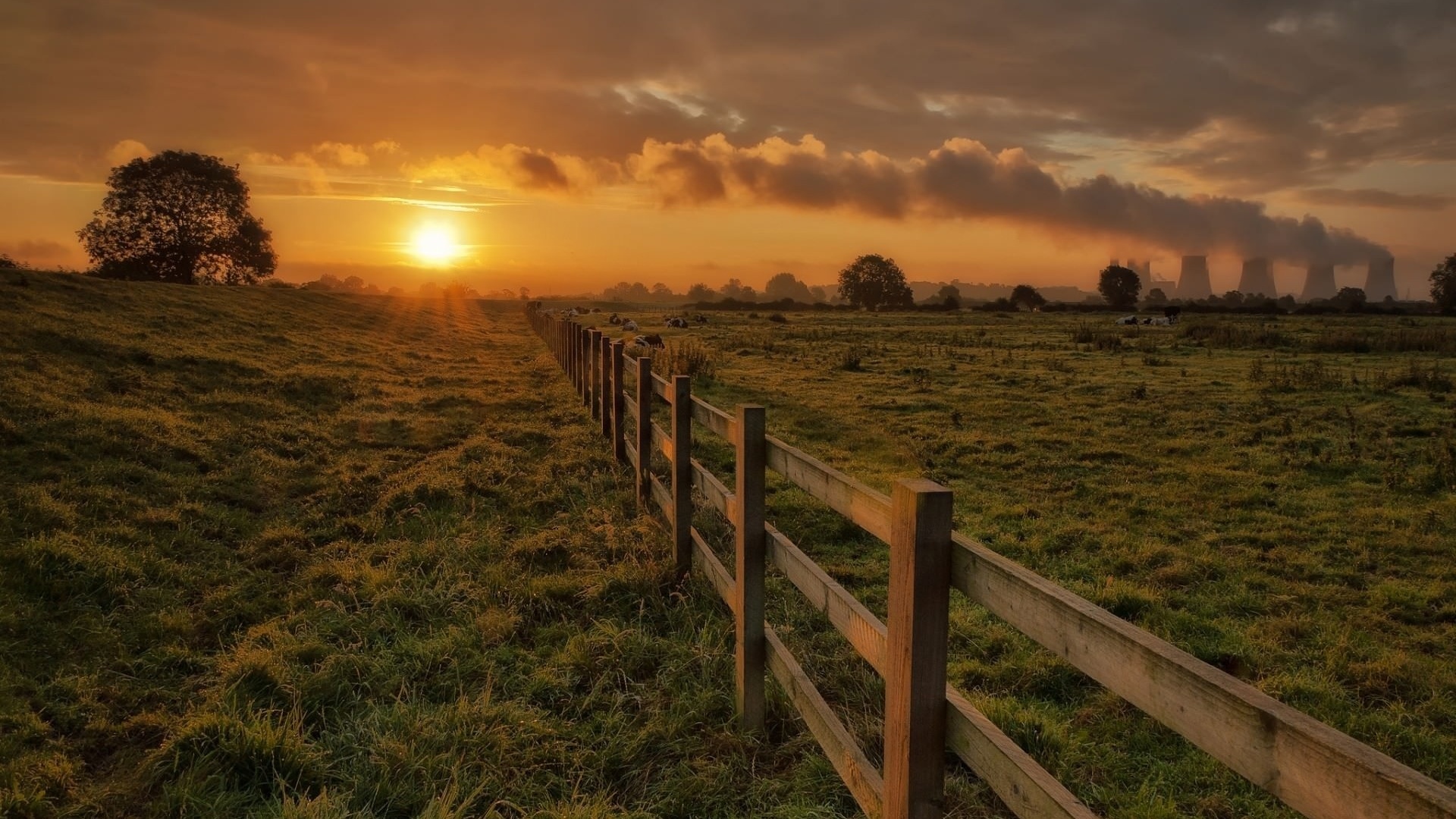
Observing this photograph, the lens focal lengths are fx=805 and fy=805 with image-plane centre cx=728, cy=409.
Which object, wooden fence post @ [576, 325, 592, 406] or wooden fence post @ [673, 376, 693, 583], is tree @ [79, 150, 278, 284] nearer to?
wooden fence post @ [576, 325, 592, 406]

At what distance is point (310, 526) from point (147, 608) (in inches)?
88.2

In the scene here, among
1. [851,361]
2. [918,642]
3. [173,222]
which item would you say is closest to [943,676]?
[918,642]

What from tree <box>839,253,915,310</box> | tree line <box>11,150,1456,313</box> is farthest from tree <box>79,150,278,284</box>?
tree <box>839,253,915,310</box>

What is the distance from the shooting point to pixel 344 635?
566cm

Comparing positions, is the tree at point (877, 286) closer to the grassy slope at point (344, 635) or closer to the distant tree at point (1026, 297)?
the distant tree at point (1026, 297)

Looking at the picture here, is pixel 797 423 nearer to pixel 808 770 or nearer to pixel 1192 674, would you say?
pixel 808 770

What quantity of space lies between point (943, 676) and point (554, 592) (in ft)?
13.7

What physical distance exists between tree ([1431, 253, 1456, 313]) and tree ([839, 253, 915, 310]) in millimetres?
55451

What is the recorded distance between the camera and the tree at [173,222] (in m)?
50.1

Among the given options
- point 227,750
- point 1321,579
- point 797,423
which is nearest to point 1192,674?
point 227,750

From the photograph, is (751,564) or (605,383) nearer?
(751,564)

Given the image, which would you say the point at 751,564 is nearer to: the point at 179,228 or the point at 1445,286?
the point at 179,228

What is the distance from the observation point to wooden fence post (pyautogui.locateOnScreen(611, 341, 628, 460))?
9.95 m

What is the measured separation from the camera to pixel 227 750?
13.4ft
